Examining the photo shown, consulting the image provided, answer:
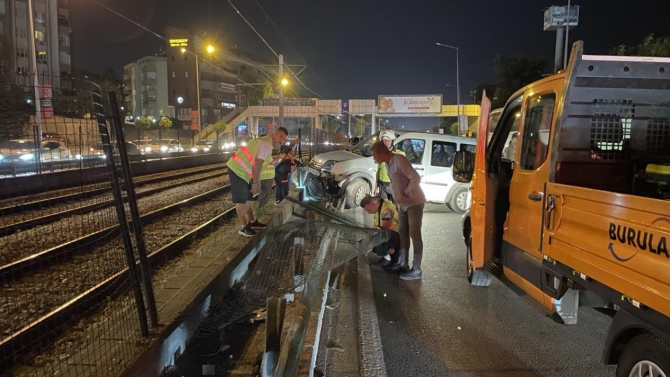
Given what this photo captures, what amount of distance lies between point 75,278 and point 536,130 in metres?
5.58

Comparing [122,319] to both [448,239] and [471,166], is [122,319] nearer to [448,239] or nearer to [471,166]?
[471,166]

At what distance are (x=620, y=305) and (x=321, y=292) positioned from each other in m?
2.91

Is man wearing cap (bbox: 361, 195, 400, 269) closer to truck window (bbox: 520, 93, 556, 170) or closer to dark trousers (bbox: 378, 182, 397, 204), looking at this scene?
dark trousers (bbox: 378, 182, 397, 204)

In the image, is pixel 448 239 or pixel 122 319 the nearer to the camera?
pixel 122 319

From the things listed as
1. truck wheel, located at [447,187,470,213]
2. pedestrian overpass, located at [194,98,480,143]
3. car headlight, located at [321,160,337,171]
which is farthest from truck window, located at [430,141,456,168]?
pedestrian overpass, located at [194,98,480,143]

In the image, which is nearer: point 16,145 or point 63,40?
point 16,145

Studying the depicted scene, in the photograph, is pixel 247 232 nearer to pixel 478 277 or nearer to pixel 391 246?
pixel 391 246

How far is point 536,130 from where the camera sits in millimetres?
4512

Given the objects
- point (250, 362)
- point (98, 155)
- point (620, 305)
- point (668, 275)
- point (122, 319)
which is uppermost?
point (98, 155)

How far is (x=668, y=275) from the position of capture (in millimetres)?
2361

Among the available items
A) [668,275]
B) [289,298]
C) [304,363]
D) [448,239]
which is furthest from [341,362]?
[448,239]

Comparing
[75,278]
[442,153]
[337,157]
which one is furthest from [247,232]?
[442,153]

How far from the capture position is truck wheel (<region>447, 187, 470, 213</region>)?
11.9 meters

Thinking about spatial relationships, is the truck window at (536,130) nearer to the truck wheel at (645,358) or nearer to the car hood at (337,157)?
the truck wheel at (645,358)
